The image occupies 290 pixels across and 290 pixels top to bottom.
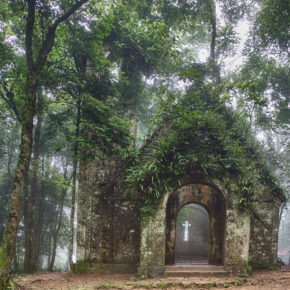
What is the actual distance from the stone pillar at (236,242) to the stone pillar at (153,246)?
85.5 inches

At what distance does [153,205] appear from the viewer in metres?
7.42

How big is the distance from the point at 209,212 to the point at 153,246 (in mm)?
3420

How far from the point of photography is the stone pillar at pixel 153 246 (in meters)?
7.19

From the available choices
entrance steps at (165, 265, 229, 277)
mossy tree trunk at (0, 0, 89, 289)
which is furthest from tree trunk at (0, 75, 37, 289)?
entrance steps at (165, 265, 229, 277)

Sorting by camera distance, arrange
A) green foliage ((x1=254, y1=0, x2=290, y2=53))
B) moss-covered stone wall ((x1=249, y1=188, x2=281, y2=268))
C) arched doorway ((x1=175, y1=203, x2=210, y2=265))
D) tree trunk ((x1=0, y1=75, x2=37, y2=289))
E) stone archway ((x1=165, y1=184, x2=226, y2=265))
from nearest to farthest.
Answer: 1. tree trunk ((x1=0, y1=75, x2=37, y2=289))
2. green foliage ((x1=254, y1=0, x2=290, y2=53))
3. moss-covered stone wall ((x1=249, y1=188, x2=281, y2=268))
4. stone archway ((x1=165, y1=184, x2=226, y2=265))
5. arched doorway ((x1=175, y1=203, x2=210, y2=265))

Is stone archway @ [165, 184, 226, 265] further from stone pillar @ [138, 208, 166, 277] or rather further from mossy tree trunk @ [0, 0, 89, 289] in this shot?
mossy tree trunk @ [0, 0, 89, 289]

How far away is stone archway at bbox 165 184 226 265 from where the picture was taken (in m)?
8.92

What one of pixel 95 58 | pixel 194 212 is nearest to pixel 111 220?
pixel 95 58

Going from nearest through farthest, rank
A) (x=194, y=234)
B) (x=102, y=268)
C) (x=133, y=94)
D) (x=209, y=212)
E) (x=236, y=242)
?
(x=236, y=242)
(x=102, y=268)
(x=209, y=212)
(x=133, y=94)
(x=194, y=234)

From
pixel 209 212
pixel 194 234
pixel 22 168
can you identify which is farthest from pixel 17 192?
pixel 194 234

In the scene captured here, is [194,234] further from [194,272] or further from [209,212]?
[194,272]

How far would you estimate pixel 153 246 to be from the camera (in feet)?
23.9

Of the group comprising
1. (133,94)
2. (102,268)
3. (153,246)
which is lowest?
(102,268)

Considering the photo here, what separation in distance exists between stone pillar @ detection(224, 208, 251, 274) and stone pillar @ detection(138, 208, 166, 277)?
2171mm
